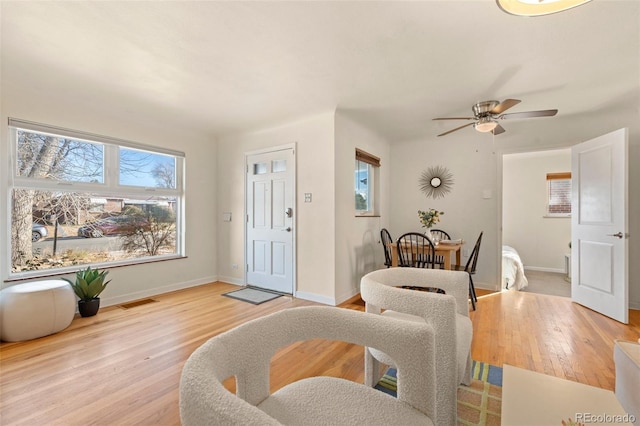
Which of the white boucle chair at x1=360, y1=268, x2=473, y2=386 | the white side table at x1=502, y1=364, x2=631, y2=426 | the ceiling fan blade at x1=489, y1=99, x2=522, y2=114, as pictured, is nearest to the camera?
the white side table at x1=502, y1=364, x2=631, y2=426

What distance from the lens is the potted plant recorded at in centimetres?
289

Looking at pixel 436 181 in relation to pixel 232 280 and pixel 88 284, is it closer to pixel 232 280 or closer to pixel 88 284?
pixel 232 280

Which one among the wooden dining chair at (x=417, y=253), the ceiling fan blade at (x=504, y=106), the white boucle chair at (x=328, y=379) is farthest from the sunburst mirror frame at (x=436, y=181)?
the white boucle chair at (x=328, y=379)

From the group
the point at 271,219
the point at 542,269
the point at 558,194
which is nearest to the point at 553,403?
the point at 271,219

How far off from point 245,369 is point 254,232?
11.1 ft

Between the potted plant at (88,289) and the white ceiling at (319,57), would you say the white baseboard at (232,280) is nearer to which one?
the potted plant at (88,289)

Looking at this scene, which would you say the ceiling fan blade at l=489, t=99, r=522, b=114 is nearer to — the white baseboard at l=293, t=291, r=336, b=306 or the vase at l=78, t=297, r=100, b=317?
the white baseboard at l=293, t=291, r=336, b=306

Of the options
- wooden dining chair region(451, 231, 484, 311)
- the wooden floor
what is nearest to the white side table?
the wooden floor

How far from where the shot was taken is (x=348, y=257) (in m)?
3.60

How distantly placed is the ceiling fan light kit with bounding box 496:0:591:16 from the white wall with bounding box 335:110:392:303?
2139 millimetres

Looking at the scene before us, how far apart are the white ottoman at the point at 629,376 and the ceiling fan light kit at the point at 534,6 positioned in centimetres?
165

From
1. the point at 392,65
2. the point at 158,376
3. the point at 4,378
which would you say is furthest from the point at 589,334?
the point at 4,378

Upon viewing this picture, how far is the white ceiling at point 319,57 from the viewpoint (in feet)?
5.65

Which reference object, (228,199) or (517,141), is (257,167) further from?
(517,141)
